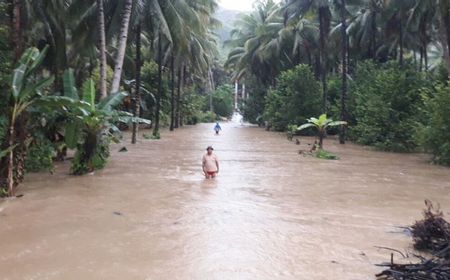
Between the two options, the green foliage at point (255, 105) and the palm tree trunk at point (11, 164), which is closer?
the palm tree trunk at point (11, 164)

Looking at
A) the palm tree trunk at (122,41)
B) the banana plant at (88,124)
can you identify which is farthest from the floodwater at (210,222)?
the palm tree trunk at (122,41)

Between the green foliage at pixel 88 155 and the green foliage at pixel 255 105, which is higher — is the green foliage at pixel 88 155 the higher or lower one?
the lower one

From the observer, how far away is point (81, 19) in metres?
20.3

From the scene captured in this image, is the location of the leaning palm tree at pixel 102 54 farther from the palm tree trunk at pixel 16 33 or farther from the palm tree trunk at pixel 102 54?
the palm tree trunk at pixel 16 33

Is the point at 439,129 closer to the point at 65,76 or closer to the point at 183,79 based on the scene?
the point at 65,76

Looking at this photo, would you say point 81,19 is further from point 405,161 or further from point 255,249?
point 255,249

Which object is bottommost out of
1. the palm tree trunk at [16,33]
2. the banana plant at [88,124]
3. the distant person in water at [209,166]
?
the distant person in water at [209,166]

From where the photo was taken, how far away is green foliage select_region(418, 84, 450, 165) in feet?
A: 55.7

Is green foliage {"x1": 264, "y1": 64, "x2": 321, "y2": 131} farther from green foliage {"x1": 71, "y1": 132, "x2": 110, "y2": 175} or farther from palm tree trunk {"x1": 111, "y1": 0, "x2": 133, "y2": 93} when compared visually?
green foliage {"x1": 71, "y1": 132, "x2": 110, "y2": 175}

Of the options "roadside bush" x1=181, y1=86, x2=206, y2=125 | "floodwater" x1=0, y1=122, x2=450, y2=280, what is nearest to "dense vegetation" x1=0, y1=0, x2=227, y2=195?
"floodwater" x1=0, y1=122, x2=450, y2=280

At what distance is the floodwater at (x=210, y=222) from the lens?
20.2ft

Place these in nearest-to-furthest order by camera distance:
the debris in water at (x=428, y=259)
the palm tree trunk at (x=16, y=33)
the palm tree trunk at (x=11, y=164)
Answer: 1. the debris in water at (x=428, y=259)
2. the palm tree trunk at (x=11, y=164)
3. the palm tree trunk at (x=16, y=33)

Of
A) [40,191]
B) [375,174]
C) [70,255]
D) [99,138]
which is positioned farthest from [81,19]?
[70,255]

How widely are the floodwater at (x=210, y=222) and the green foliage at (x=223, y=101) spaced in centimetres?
5505
